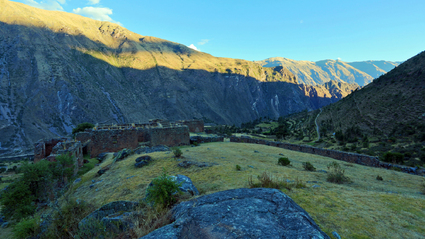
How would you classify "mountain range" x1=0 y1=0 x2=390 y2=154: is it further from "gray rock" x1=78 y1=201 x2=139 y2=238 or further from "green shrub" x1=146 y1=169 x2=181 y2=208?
"green shrub" x1=146 y1=169 x2=181 y2=208

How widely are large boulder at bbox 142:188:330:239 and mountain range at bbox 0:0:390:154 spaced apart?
77742 mm

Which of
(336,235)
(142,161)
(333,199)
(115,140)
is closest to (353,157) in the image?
(333,199)

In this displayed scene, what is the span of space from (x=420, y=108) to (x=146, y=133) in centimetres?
4769

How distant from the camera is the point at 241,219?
3613 mm

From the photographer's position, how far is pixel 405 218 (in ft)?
17.2

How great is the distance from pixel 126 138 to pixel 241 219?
22.0 metres

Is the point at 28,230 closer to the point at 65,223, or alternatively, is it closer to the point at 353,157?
the point at 65,223

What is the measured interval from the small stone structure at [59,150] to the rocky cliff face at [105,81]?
53.3 meters

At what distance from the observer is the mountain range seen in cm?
7100

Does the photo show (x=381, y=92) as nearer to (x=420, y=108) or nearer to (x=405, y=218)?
(x=420, y=108)

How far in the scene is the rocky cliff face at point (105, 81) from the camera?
71.2 metres

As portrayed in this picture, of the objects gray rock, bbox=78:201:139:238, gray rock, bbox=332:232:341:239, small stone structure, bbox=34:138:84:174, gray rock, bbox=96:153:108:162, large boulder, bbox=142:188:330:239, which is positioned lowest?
gray rock, bbox=96:153:108:162

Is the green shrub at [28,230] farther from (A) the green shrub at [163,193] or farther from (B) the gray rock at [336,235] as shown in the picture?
(B) the gray rock at [336,235]

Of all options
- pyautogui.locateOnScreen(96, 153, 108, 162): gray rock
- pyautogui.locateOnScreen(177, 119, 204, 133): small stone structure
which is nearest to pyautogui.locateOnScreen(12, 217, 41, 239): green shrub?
pyautogui.locateOnScreen(96, 153, 108, 162): gray rock
